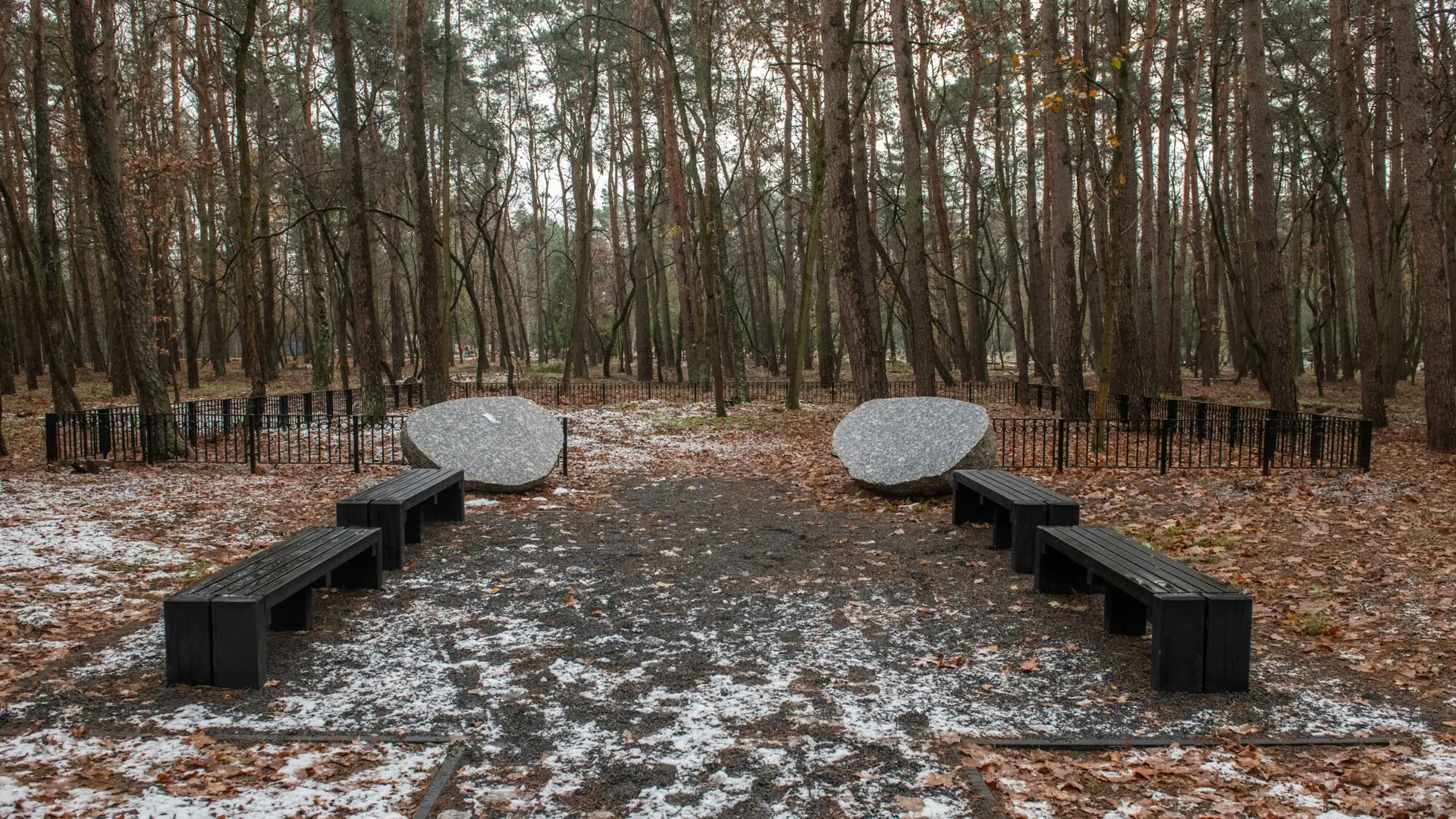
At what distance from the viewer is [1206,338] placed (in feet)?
98.0

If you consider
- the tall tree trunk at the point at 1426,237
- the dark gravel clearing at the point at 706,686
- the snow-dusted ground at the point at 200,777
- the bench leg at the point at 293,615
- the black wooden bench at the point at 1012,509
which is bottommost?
the dark gravel clearing at the point at 706,686

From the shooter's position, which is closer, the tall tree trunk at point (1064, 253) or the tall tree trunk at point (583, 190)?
the tall tree trunk at point (1064, 253)

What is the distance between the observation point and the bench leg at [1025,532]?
22.6ft

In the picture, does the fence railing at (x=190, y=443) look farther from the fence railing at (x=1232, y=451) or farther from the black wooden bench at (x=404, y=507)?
the fence railing at (x=1232, y=451)

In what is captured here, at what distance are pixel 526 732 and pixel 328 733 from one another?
816 millimetres

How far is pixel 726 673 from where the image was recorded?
187 inches

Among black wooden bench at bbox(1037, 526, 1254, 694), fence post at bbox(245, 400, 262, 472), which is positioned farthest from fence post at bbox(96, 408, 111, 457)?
black wooden bench at bbox(1037, 526, 1254, 694)

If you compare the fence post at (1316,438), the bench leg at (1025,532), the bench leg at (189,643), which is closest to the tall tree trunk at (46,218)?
the bench leg at (189,643)

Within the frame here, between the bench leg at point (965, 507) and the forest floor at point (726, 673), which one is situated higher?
the bench leg at point (965, 507)

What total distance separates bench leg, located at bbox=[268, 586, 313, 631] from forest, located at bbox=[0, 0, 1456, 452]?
8.40 metres

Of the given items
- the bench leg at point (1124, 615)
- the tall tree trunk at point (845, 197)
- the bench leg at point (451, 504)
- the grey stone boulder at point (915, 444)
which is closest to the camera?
the bench leg at point (1124, 615)

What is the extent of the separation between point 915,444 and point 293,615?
6.50 m

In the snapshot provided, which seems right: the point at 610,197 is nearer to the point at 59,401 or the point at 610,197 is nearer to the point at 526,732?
the point at 59,401

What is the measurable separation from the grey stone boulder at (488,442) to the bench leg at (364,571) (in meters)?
3.20
